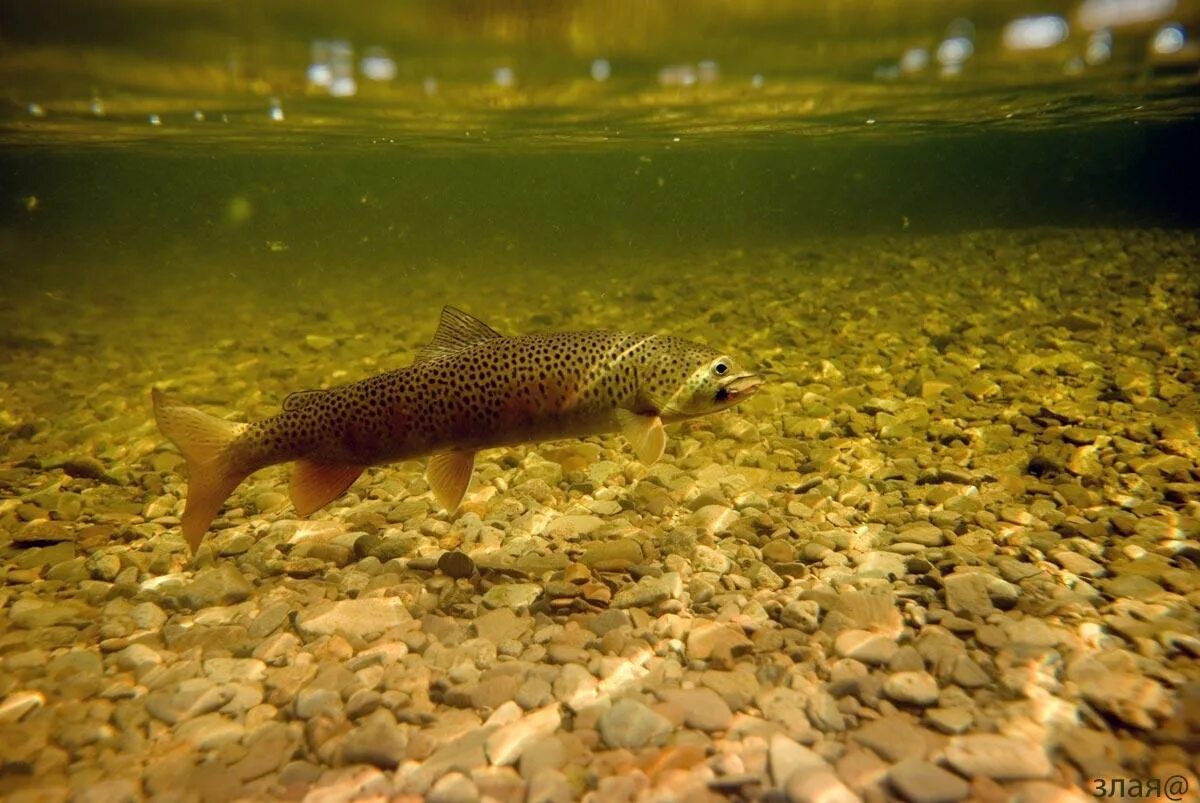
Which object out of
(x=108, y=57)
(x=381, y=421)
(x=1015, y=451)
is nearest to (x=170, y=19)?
(x=108, y=57)

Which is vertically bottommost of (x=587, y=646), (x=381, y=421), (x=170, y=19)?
(x=587, y=646)

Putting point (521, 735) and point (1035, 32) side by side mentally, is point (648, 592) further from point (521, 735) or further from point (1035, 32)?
point (1035, 32)

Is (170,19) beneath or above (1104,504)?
above

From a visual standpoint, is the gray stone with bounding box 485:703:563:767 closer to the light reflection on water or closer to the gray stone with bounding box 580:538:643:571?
the gray stone with bounding box 580:538:643:571

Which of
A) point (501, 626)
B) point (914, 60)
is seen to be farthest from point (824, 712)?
point (914, 60)

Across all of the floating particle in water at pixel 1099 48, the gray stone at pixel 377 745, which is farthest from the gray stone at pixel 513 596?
the floating particle in water at pixel 1099 48

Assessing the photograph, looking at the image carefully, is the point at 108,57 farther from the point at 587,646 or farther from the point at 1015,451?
the point at 1015,451

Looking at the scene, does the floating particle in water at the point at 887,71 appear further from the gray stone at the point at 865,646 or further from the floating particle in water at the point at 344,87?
the gray stone at the point at 865,646
